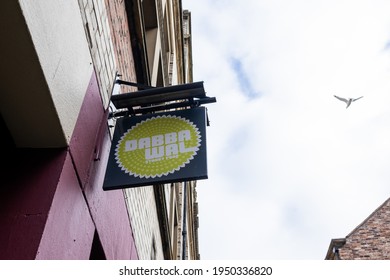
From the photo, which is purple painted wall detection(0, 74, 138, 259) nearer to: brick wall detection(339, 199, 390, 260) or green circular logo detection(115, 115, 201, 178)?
green circular logo detection(115, 115, 201, 178)

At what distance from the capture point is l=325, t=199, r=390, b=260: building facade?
1278cm

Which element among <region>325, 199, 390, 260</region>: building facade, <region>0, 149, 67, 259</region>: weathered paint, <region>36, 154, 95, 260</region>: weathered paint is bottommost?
<region>325, 199, 390, 260</region>: building facade

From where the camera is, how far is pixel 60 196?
2648 millimetres

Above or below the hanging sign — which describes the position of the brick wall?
below

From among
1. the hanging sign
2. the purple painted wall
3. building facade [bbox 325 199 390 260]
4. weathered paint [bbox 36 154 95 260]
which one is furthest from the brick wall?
weathered paint [bbox 36 154 95 260]

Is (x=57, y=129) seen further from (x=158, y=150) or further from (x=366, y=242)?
(x=366, y=242)

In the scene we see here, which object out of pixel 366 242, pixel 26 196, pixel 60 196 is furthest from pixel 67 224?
pixel 366 242

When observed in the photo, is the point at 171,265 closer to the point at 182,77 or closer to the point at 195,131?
the point at 195,131

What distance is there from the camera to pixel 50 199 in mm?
2553

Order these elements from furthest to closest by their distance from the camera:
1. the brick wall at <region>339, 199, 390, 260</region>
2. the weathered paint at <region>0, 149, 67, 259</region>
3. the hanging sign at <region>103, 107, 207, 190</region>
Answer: the brick wall at <region>339, 199, 390, 260</region>
the hanging sign at <region>103, 107, 207, 190</region>
the weathered paint at <region>0, 149, 67, 259</region>

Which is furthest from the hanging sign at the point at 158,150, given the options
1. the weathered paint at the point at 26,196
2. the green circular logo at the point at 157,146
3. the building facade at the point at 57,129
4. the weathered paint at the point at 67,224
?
the weathered paint at the point at 26,196

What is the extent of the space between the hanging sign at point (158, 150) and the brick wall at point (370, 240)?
435 inches

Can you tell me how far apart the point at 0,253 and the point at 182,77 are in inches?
462

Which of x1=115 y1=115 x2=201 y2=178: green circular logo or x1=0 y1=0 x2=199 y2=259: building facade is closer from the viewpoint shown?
x1=0 y1=0 x2=199 y2=259: building facade
